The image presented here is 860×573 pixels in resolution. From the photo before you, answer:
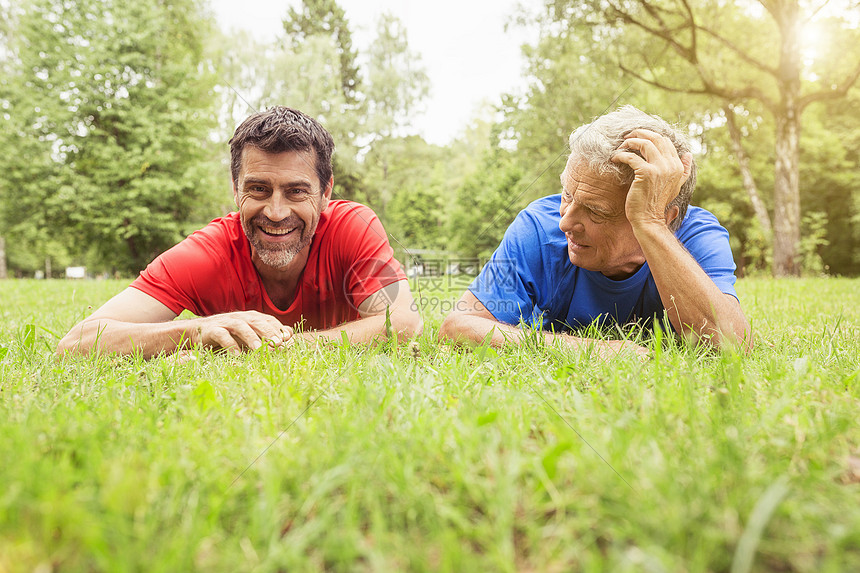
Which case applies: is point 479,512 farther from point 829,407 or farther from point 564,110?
point 564,110

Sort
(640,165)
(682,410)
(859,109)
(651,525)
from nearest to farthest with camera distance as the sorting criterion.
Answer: (651,525) → (682,410) → (640,165) → (859,109)

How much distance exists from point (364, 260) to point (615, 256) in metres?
1.59

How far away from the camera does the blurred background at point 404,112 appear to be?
14.7 meters

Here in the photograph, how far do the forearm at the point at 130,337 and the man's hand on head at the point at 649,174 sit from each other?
7.97 feet

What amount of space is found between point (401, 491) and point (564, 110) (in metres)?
20.5

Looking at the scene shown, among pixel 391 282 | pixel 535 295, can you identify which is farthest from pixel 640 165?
pixel 391 282

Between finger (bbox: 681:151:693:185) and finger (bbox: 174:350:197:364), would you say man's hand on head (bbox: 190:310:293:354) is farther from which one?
finger (bbox: 681:151:693:185)

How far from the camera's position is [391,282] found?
11.0 ft

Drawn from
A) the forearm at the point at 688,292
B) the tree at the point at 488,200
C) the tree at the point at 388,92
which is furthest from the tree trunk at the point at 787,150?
the forearm at the point at 688,292

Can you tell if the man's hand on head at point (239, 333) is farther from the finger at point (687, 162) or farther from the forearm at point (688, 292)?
the finger at point (687, 162)

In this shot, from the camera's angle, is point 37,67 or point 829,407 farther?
point 37,67

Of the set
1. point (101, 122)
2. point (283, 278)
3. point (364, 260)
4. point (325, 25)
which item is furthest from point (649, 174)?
point (325, 25)

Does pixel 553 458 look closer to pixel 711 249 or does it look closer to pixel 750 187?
pixel 711 249

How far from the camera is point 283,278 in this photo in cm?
361
